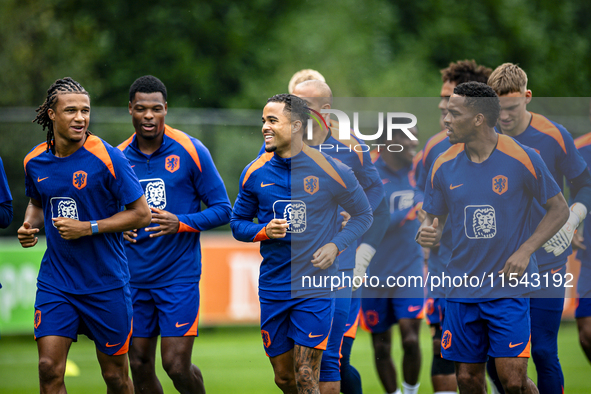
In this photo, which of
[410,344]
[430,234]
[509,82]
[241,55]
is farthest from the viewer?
[241,55]

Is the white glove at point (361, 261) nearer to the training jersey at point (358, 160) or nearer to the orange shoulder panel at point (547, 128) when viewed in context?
the training jersey at point (358, 160)

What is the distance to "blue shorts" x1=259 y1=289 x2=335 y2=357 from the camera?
15.4ft

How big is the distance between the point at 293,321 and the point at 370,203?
3.95ft

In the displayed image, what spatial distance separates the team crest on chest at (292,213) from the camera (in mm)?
4832

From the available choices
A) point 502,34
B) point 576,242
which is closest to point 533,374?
point 576,242

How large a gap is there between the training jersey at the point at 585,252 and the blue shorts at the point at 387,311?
1.35 meters

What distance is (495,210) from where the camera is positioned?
4.86 m

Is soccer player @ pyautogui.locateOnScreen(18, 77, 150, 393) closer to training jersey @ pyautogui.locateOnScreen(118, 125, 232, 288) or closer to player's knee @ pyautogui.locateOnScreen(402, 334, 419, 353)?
training jersey @ pyautogui.locateOnScreen(118, 125, 232, 288)

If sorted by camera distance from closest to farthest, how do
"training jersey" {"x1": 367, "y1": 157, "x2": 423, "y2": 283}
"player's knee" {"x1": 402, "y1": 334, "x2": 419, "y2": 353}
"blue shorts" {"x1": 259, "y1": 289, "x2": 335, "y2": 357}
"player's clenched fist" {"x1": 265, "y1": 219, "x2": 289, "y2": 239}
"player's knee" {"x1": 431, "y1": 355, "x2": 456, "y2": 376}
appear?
"player's clenched fist" {"x1": 265, "y1": 219, "x2": 289, "y2": 239} < "blue shorts" {"x1": 259, "y1": 289, "x2": 335, "y2": 357} < "player's knee" {"x1": 431, "y1": 355, "x2": 456, "y2": 376} < "player's knee" {"x1": 402, "y1": 334, "x2": 419, "y2": 353} < "training jersey" {"x1": 367, "y1": 157, "x2": 423, "y2": 283}

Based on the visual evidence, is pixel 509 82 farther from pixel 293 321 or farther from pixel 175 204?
pixel 175 204

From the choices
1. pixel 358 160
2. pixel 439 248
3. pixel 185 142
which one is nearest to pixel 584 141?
pixel 439 248

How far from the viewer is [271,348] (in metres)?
4.84

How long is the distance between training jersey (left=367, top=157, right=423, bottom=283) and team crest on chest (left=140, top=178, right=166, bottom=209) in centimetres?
213

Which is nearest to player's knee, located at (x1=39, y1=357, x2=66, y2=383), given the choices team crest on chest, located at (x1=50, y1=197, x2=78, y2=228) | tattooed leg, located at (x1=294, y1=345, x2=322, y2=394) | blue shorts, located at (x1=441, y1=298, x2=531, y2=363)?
team crest on chest, located at (x1=50, y1=197, x2=78, y2=228)
